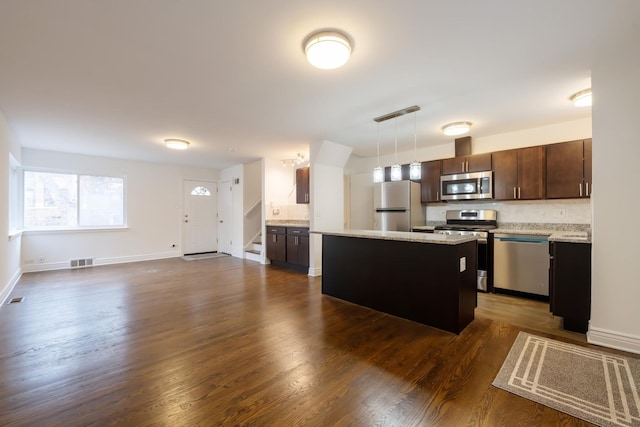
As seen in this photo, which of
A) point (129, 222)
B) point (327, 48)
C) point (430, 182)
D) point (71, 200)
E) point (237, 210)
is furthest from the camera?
point (237, 210)

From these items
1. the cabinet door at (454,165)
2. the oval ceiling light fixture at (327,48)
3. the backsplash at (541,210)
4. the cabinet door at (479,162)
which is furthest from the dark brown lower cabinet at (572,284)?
the oval ceiling light fixture at (327,48)

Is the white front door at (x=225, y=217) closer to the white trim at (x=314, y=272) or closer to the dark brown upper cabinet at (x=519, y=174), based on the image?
the white trim at (x=314, y=272)

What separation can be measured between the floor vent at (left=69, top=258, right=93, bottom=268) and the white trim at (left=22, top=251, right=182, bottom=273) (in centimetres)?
6

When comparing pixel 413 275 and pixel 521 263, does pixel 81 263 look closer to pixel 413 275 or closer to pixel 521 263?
pixel 413 275

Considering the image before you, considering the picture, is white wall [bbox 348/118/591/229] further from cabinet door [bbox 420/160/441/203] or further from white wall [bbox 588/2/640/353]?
white wall [bbox 588/2/640/353]

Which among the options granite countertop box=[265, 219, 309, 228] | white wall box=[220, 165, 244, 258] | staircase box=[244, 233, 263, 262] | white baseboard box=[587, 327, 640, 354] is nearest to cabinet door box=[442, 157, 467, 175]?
granite countertop box=[265, 219, 309, 228]

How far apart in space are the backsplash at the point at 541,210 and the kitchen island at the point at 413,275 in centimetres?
200

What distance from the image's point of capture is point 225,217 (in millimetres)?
7668

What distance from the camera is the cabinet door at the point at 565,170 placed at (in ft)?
11.8

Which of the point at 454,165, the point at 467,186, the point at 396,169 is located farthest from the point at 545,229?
the point at 396,169

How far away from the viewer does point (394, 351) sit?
2283 mm

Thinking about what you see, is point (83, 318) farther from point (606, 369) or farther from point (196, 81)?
point (606, 369)

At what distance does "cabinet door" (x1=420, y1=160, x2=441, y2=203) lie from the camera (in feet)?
15.9

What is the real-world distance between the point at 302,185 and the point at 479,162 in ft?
11.0
